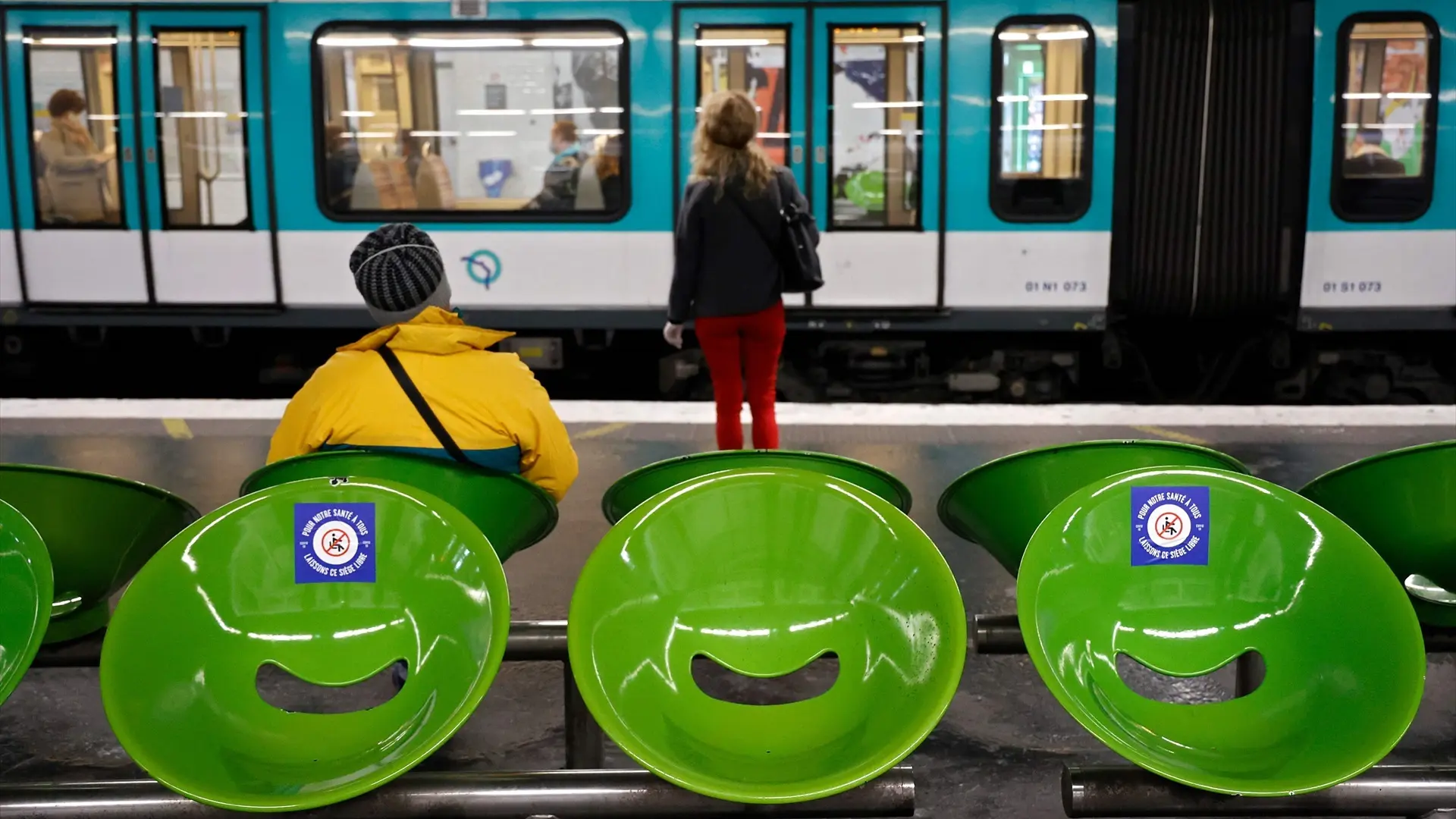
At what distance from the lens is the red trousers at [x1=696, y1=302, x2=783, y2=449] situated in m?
5.55

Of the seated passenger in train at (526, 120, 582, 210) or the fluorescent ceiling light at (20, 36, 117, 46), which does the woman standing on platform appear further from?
the fluorescent ceiling light at (20, 36, 117, 46)

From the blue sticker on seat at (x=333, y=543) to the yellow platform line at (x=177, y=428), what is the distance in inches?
A: 194

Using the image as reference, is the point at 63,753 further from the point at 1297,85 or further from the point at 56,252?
the point at 1297,85

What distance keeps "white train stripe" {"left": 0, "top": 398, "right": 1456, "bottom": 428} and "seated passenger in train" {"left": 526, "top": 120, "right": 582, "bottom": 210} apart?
121 centimetres

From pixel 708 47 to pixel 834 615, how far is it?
5767 millimetres

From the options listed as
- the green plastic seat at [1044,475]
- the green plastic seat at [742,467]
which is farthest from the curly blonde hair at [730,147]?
the green plastic seat at [1044,475]

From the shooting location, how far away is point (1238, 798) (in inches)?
79.4

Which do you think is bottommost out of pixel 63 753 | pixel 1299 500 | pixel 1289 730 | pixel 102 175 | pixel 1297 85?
pixel 63 753

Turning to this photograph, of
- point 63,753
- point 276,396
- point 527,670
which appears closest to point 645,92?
point 276,396

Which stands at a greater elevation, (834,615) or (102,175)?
(102,175)

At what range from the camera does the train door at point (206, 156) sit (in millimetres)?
7699

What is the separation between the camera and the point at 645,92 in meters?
7.57

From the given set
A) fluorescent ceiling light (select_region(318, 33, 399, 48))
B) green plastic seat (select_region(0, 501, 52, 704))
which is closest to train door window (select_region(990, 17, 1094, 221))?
fluorescent ceiling light (select_region(318, 33, 399, 48))

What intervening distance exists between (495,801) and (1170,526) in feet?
4.18
